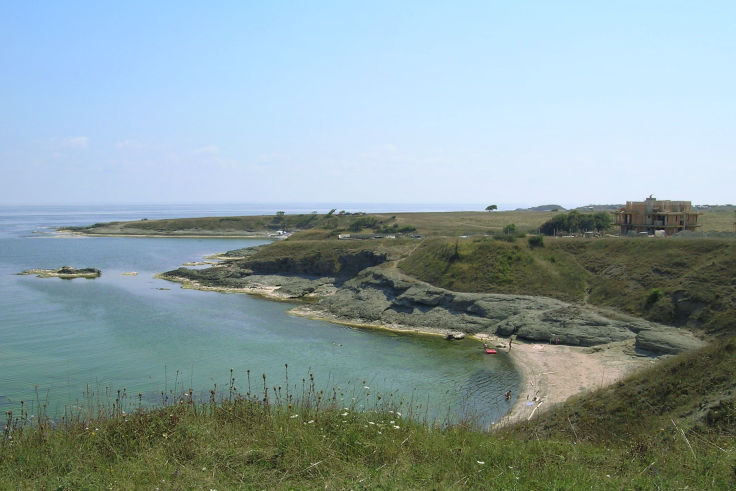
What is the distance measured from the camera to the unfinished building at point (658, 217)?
60.7 m

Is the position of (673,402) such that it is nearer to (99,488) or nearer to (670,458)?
(670,458)

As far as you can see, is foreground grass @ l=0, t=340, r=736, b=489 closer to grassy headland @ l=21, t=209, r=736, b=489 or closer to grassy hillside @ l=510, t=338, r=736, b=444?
grassy headland @ l=21, t=209, r=736, b=489

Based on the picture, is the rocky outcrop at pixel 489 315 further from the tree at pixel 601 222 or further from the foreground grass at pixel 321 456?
the tree at pixel 601 222

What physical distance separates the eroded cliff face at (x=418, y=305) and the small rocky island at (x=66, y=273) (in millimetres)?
11052

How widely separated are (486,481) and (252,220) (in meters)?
155

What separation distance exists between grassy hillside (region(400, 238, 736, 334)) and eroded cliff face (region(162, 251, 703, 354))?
2068 mm

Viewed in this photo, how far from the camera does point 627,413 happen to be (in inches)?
644

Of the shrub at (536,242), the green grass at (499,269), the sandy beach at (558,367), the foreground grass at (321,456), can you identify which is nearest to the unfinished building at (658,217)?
the shrub at (536,242)

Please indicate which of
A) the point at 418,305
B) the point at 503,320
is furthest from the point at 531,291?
the point at 418,305

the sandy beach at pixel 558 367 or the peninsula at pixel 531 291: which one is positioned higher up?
the peninsula at pixel 531 291

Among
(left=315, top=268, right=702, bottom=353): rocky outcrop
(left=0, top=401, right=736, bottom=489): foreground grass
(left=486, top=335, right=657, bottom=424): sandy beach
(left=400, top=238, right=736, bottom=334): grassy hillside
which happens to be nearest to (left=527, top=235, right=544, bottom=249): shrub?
(left=400, top=238, right=736, bottom=334): grassy hillside

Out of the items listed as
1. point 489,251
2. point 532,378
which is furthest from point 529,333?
point 489,251

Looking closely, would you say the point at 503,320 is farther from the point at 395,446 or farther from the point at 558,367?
the point at 395,446

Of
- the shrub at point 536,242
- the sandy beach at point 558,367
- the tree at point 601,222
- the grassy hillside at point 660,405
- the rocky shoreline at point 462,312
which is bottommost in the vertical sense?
the sandy beach at point 558,367
